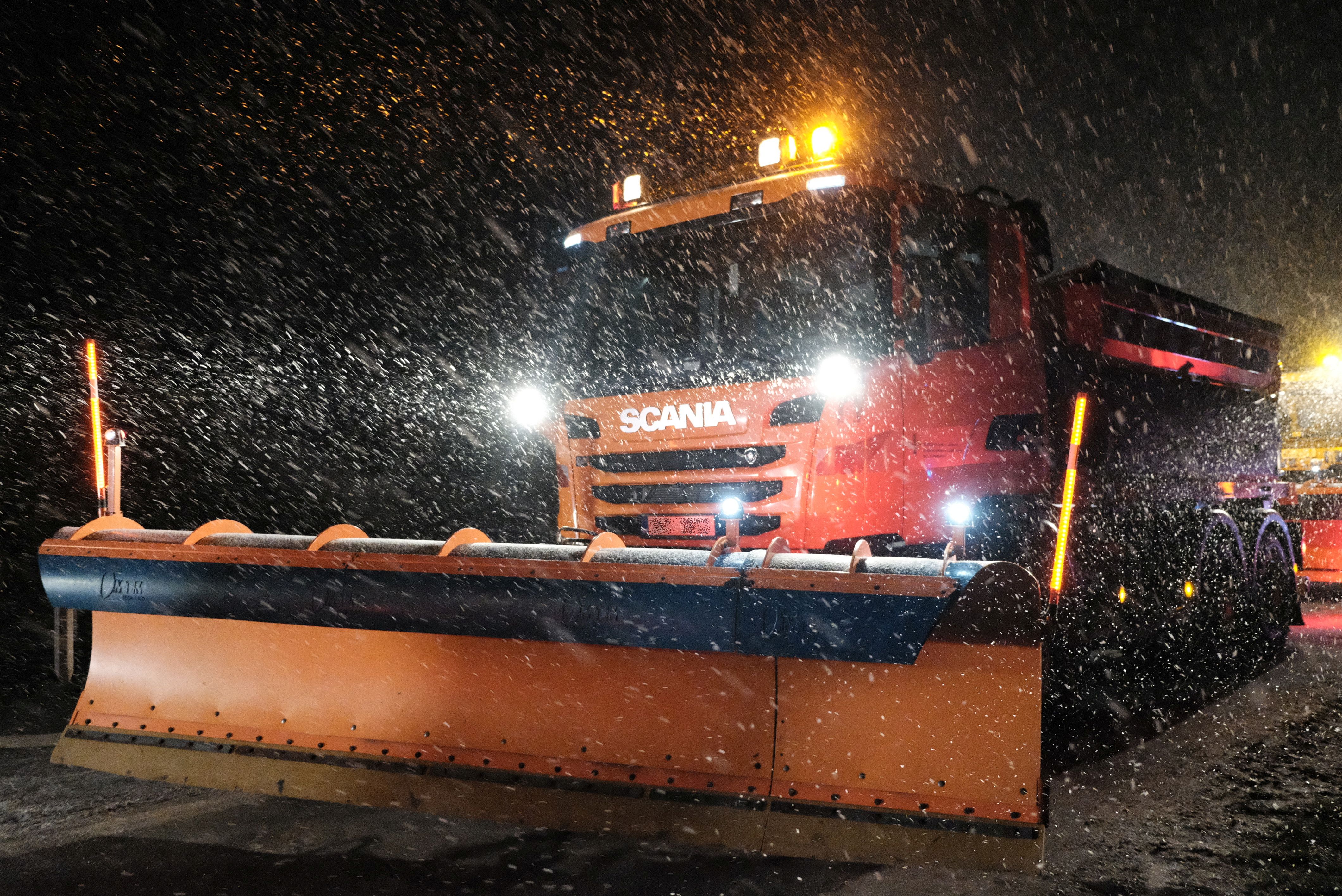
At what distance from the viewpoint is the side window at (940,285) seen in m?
4.51

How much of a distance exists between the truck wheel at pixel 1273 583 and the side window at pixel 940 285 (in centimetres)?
444

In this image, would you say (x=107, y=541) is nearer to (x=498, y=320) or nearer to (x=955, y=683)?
(x=955, y=683)

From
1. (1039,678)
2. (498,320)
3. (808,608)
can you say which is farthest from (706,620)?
(498,320)

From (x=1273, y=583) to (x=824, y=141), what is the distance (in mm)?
5738

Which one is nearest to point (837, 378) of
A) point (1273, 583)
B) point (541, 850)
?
point (541, 850)

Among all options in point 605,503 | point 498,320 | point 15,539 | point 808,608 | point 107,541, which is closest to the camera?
point 808,608

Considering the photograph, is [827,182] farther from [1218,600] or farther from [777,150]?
[1218,600]

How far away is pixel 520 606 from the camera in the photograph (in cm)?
310

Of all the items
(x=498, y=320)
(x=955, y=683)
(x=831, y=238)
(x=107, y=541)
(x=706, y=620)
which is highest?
(x=498, y=320)

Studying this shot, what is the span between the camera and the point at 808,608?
109 inches

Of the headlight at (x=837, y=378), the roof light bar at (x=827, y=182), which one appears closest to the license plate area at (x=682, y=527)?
the headlight at (x=837, y=378)

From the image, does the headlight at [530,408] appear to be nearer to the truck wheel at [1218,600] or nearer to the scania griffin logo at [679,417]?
the scania griffin logo at [679,417]

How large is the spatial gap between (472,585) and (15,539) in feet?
22.6

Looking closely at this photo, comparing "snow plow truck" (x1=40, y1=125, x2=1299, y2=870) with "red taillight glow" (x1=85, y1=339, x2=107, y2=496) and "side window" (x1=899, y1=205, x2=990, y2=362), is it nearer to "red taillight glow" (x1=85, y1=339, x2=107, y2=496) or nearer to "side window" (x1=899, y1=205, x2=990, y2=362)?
"side window" (x1=899, y1=205, x2=990, y2=362)
